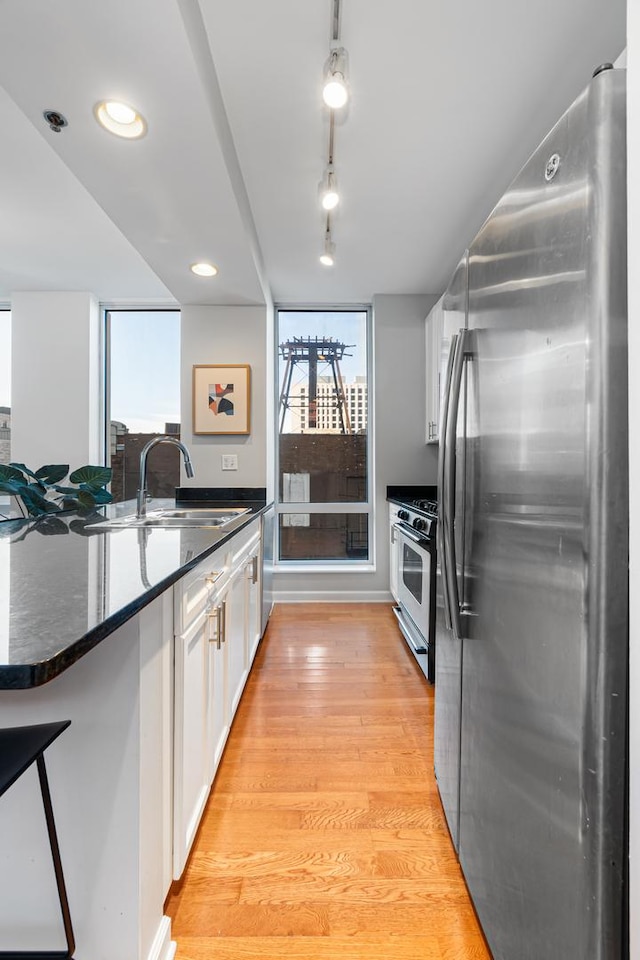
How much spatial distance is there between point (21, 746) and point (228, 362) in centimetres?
302

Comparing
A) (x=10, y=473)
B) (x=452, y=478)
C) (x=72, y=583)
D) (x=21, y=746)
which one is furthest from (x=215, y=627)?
(x=10, y=473)

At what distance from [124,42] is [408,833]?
8.26ft

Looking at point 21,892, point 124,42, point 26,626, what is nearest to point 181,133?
point 124,42

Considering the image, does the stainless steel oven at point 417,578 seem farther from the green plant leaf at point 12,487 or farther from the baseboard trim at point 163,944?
the green plant leaf at point 12,487

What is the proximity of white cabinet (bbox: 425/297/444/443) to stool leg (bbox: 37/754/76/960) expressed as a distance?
3.10 meters

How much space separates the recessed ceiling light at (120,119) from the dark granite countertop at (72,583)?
1.45 m

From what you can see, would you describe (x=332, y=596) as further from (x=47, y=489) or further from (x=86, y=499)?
(x=47, y=489)

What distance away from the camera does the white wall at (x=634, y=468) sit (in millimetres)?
628

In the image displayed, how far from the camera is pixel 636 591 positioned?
638 mm

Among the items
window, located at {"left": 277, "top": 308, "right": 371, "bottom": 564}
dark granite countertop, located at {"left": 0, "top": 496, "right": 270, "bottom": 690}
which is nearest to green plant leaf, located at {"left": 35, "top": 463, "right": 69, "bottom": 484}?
dark granite countertop, located at {"left": 0, "top": 496, "right": 270, "bottom": 690}

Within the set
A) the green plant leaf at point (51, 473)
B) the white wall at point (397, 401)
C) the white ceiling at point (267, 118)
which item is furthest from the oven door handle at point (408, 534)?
the green plant leaf at point (51, 473)

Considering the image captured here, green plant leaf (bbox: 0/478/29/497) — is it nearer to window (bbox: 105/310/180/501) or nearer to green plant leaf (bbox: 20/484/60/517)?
green plant leaf (bbox: 20/484/60/517)

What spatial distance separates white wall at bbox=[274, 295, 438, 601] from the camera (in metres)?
3.78

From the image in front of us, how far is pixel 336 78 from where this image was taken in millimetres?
1385
